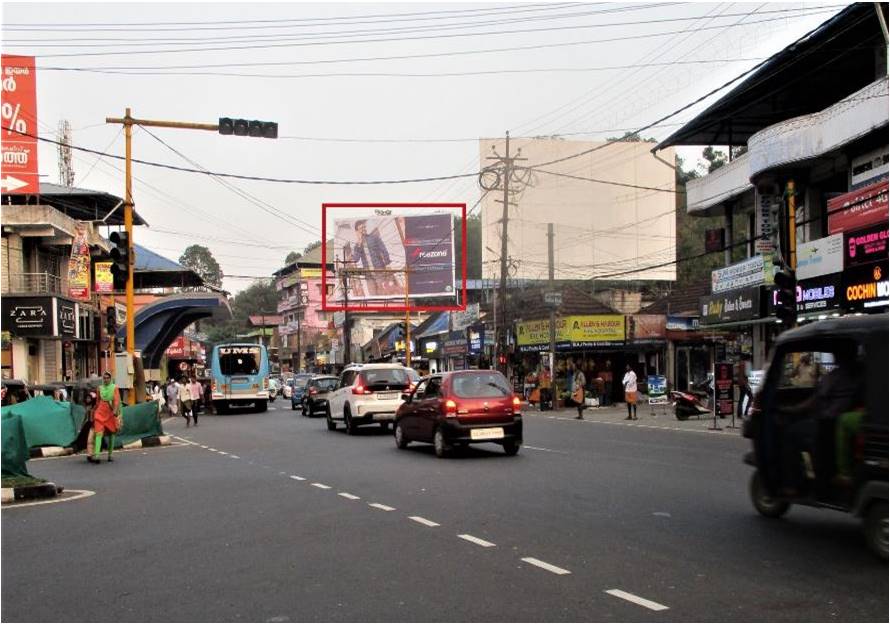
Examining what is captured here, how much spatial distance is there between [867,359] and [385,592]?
432cm

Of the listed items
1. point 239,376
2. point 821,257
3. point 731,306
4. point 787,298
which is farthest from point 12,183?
point 821,257

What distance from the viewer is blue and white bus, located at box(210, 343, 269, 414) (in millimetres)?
40938

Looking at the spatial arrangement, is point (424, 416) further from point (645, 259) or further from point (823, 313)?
point (645, 259)

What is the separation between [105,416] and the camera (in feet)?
57.7

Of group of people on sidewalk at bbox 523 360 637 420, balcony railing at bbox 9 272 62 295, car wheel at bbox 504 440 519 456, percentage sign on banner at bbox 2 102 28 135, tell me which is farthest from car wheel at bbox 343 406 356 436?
balcony railing at bbox 9 272 62 295

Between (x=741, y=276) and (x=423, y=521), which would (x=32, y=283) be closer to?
(x=741, y=276)

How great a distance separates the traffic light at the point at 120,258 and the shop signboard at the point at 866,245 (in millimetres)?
17580

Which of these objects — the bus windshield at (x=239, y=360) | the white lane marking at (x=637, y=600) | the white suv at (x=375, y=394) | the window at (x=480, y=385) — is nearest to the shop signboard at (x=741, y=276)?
the white suv at (x=375, y=394)

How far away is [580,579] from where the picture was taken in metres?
6.68

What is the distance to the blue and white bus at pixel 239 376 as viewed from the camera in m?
40.9

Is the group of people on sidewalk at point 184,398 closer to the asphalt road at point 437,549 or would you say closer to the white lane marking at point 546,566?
the asphalt road at point 437,549

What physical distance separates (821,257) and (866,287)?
2741 millimetres

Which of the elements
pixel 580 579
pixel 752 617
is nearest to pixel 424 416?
pixel 580 579

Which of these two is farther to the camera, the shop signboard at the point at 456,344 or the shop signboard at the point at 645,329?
the shop signboard at the point at 456,344
